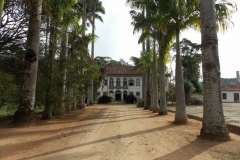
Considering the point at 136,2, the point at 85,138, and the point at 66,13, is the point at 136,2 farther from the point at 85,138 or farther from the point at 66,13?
the point at 85,138

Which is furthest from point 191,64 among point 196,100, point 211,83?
point 211,83

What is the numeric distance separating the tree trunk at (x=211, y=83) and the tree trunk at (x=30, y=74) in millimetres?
7029

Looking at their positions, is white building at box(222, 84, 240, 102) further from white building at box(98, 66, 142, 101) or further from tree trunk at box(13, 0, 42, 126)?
tree trunk at box(13, 0, 42, 126)

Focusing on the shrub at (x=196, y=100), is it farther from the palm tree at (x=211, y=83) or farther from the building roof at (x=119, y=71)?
the palm tree at (x=211, y=83)

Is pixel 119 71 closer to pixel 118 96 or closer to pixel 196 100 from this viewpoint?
pixel 118 96

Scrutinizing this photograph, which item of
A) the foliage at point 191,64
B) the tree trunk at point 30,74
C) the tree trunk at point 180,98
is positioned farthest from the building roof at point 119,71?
the tree trunk at point 30,74

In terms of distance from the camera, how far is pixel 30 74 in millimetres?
10242

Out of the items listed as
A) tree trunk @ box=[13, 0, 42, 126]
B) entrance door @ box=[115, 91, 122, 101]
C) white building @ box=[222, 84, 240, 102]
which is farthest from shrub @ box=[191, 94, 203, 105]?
tree trunk @ box=[13, 0, 42, 126]

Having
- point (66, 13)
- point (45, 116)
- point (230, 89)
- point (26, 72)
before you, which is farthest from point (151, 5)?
point (230, 89)

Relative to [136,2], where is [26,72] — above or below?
below

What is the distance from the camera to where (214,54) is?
7.59 metres

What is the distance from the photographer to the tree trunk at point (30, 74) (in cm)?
992

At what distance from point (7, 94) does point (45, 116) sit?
3119 mm

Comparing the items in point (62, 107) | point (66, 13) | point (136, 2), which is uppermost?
point (136, 2)
